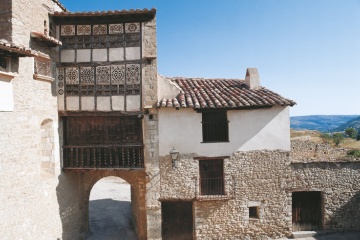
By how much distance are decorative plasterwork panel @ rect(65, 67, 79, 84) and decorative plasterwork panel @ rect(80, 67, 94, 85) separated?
0.68 ft

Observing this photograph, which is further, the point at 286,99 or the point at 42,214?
the point at 286,99

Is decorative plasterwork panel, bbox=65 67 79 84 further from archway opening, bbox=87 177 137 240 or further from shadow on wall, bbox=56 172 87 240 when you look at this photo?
archway opening, bbox=87 177 137 240

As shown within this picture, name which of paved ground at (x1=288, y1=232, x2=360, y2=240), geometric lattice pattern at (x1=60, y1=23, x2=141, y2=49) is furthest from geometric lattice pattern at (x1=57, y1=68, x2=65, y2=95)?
paved ground at (x1=288, y1=232, x2=360, y2=240)

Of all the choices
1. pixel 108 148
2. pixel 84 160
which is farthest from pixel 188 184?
pixel 84 160

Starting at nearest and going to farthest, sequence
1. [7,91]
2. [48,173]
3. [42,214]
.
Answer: [7,91]
[42,214]
[48,173]

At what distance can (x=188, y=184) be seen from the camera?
1158cm

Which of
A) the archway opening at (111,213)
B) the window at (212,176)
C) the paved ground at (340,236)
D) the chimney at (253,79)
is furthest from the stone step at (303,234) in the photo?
the archway opening at (111,213)

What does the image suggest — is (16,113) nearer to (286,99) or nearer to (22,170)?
(22,170)

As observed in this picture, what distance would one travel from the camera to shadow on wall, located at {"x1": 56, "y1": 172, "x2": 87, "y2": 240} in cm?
1099

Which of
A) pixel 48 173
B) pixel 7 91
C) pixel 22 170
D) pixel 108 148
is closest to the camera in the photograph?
pixel 7 91

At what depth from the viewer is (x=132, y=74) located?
11.2 meters

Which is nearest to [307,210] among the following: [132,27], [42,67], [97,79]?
[97,79]

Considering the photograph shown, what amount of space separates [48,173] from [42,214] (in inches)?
68.3

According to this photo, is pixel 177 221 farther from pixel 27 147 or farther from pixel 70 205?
pixel 27 147
